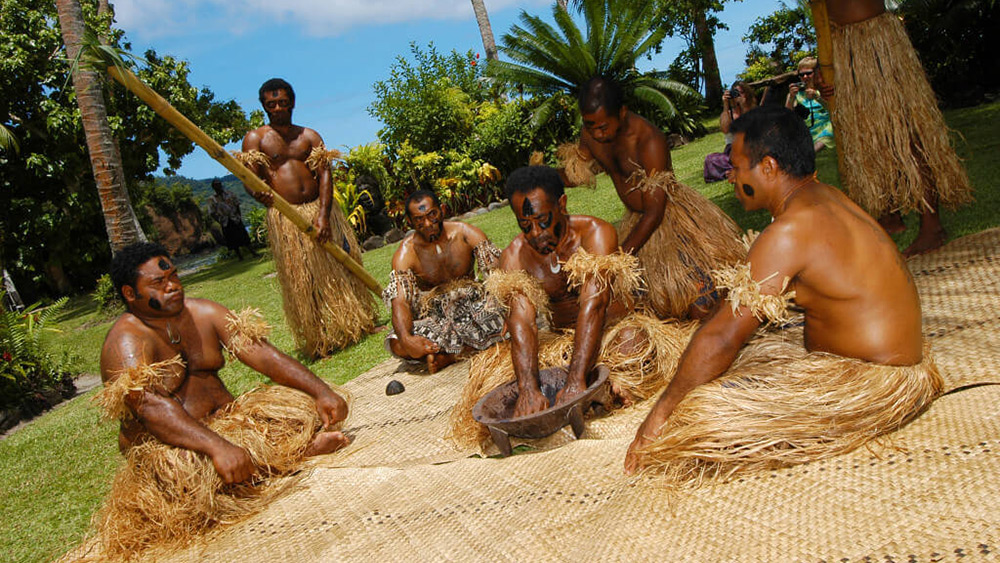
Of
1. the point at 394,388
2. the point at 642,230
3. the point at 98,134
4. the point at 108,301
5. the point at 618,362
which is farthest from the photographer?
the point at 108,301

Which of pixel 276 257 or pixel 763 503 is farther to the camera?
pixel 276 257

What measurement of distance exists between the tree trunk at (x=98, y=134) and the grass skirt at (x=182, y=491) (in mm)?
5066

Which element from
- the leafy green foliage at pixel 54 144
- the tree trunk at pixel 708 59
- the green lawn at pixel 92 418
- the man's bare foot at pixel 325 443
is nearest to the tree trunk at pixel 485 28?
the tree trunk at pixel 708 59

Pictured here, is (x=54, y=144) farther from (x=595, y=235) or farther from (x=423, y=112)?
(x=595, y=235)

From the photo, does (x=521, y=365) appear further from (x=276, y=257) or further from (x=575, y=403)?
(x=276, y=257)

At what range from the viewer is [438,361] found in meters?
4.05

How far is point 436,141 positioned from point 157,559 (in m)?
11.1

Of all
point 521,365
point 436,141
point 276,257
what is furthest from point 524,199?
point 436,141

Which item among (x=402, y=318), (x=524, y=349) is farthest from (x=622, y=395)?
(x=402, y=318)

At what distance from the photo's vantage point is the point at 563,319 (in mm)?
3477

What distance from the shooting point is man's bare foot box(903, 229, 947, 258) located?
3.61 metres

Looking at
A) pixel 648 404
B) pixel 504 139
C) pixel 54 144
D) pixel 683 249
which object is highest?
pixel 54 144

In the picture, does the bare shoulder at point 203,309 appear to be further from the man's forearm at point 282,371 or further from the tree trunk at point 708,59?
the tree trunk at point 708,59

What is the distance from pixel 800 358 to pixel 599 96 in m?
1.77
